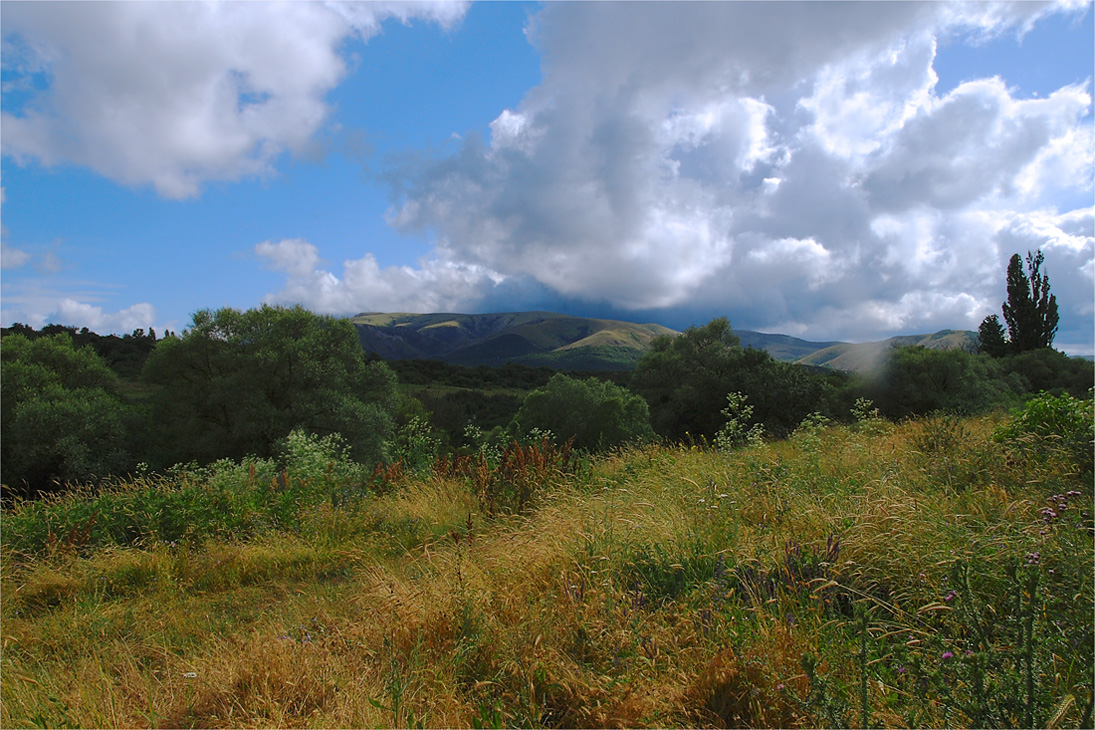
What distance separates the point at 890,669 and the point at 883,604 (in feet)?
1.08

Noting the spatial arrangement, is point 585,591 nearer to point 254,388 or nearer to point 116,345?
point 254,388

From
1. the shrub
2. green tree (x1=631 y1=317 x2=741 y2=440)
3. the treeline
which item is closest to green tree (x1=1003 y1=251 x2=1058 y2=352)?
the treeline

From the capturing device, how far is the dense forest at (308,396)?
71.4 ft

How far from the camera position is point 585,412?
27812mm

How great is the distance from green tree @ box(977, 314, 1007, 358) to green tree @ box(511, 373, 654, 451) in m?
44.6

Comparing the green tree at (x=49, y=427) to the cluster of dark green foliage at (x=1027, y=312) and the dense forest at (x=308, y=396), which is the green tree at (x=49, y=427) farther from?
the cluster of dark green foliage at (x=1027, y=312)

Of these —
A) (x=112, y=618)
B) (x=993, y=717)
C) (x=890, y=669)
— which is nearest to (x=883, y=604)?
(x=890, y=669)

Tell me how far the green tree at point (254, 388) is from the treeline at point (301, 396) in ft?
0.18

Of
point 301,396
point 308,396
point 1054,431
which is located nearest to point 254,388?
point 301,396

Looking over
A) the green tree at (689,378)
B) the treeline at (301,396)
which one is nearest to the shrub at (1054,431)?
the treeline at (301,396)

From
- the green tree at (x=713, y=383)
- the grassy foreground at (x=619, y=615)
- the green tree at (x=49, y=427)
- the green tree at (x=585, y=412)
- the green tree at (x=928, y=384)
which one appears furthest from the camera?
the green tree at (x=928, y=384)

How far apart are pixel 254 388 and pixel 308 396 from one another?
84.8 inches

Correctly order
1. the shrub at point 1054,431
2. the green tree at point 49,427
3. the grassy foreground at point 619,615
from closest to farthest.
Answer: the grassy foreground at point 619,615 < the shrub at point 1054,431 < the green tree at point 49,427

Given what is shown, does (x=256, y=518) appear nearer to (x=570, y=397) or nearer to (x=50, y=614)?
(x=50, y=614)
